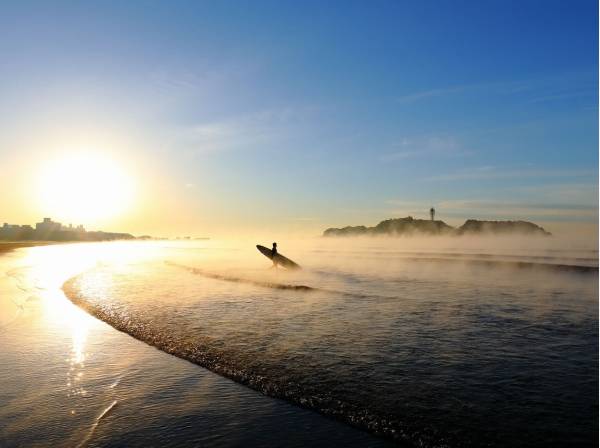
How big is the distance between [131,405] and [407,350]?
23.3ft

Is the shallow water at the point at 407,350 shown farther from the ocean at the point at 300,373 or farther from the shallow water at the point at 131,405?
the shallow water at the point at 131,405

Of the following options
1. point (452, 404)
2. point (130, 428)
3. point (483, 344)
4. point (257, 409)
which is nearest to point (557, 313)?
point (483, 344)

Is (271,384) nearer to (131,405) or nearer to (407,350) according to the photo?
(131,405)

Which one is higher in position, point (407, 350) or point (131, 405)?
point (131, 405)

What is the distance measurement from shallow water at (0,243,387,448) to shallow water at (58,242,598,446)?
59cm

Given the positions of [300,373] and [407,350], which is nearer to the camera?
[300,373]

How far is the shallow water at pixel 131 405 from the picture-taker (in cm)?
602

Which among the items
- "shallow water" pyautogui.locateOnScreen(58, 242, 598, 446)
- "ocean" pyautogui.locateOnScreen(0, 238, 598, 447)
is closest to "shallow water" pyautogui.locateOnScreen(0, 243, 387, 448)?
"ocean" pyautogui.locateOnScreen(0, 238, 598, 447)

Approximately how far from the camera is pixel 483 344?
11695mm

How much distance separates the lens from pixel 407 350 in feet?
35.8

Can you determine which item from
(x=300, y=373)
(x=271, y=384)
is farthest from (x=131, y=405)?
(x=300, y=373)

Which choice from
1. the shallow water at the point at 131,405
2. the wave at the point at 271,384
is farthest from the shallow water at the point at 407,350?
the shallow water at the point at 131,405

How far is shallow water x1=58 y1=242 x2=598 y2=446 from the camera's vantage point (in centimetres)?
681

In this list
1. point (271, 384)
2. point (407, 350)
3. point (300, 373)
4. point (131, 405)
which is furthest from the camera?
point (407, 350)
